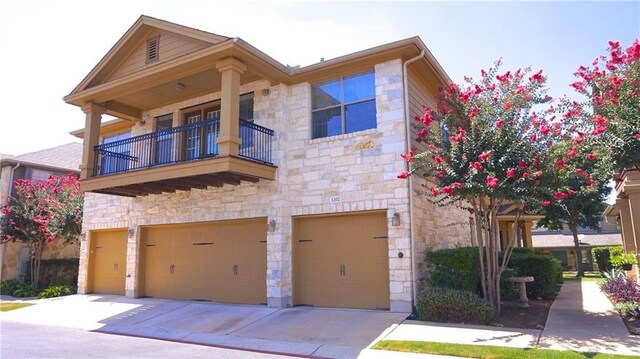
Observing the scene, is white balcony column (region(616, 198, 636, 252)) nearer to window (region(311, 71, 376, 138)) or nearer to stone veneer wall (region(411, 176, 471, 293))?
stone veneer wall (region(411, 176, 471, 293))

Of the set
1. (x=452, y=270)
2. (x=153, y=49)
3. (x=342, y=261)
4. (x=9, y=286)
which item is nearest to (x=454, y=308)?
(x=452, y=270)

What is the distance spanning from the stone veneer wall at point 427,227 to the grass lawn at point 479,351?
9.38ft

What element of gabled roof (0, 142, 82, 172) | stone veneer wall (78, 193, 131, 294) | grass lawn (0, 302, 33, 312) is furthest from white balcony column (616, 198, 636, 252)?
gabled roof (0, 142, 82, 172)

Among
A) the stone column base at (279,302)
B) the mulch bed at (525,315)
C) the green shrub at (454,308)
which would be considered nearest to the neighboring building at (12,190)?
the stone column base at (279,302)

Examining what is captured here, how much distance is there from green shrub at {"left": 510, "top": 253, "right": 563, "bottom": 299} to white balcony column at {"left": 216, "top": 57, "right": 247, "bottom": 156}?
904 cm

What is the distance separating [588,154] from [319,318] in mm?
6679

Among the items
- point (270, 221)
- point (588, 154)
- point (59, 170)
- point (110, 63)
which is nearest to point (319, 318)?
point (270, 221)

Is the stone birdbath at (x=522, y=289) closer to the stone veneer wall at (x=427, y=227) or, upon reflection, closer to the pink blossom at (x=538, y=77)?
the stone veneer wall at (x=427, y=227)

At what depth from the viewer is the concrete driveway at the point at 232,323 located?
8.52 metres

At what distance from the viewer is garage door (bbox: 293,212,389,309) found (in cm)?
1104

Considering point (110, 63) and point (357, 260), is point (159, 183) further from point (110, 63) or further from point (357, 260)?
point (357, 260)

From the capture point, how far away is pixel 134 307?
13094mm

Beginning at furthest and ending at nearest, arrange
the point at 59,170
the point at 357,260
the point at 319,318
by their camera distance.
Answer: the point at 59,170
the point at 357,260
the point at 319,318


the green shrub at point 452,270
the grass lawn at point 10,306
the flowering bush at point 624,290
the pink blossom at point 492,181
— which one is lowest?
the grass lawn at point 10,306
